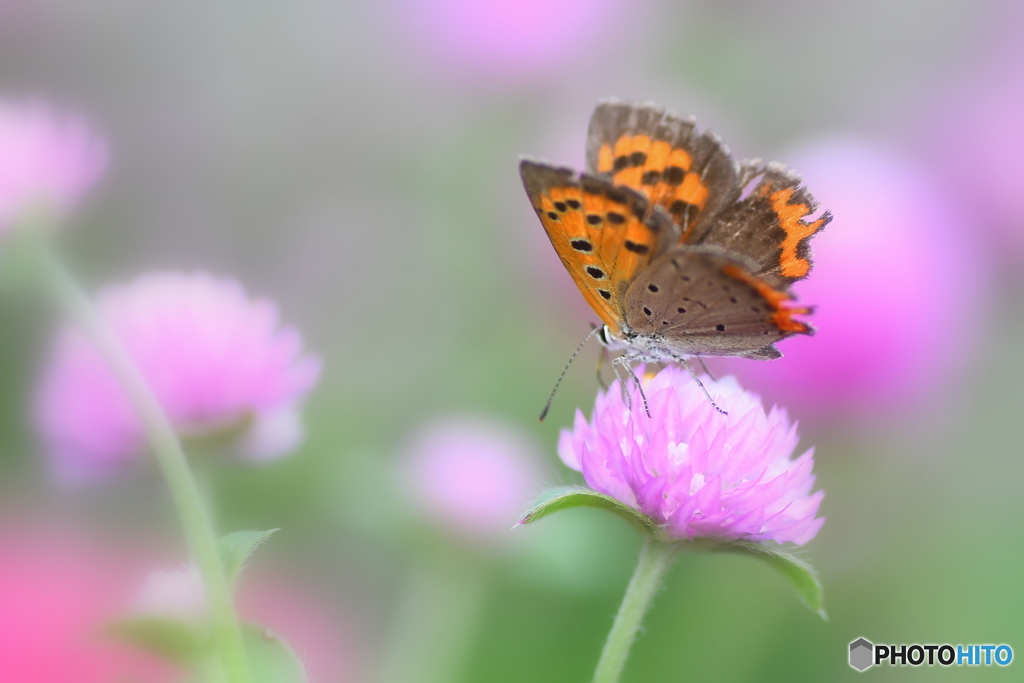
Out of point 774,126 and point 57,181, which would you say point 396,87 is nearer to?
point 774,126

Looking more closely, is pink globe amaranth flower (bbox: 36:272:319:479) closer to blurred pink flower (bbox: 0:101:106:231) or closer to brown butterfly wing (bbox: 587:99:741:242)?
blurred pink flower (bbox: 0:101:106:231)

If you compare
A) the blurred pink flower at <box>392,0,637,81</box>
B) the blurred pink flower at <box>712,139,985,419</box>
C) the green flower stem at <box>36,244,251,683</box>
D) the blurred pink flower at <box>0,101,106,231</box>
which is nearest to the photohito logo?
the blurred pink flower at <box>712,139,985,419</box>

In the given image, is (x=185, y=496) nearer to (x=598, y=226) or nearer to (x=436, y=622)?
(x=598, y=226)

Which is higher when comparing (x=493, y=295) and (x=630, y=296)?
(x=493, y=295)

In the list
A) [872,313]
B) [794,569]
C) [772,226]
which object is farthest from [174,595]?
[872,313]

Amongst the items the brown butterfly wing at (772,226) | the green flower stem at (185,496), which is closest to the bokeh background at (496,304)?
the green flower stem at (185,496)

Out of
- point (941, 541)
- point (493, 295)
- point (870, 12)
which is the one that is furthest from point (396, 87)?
point (941, 541)
